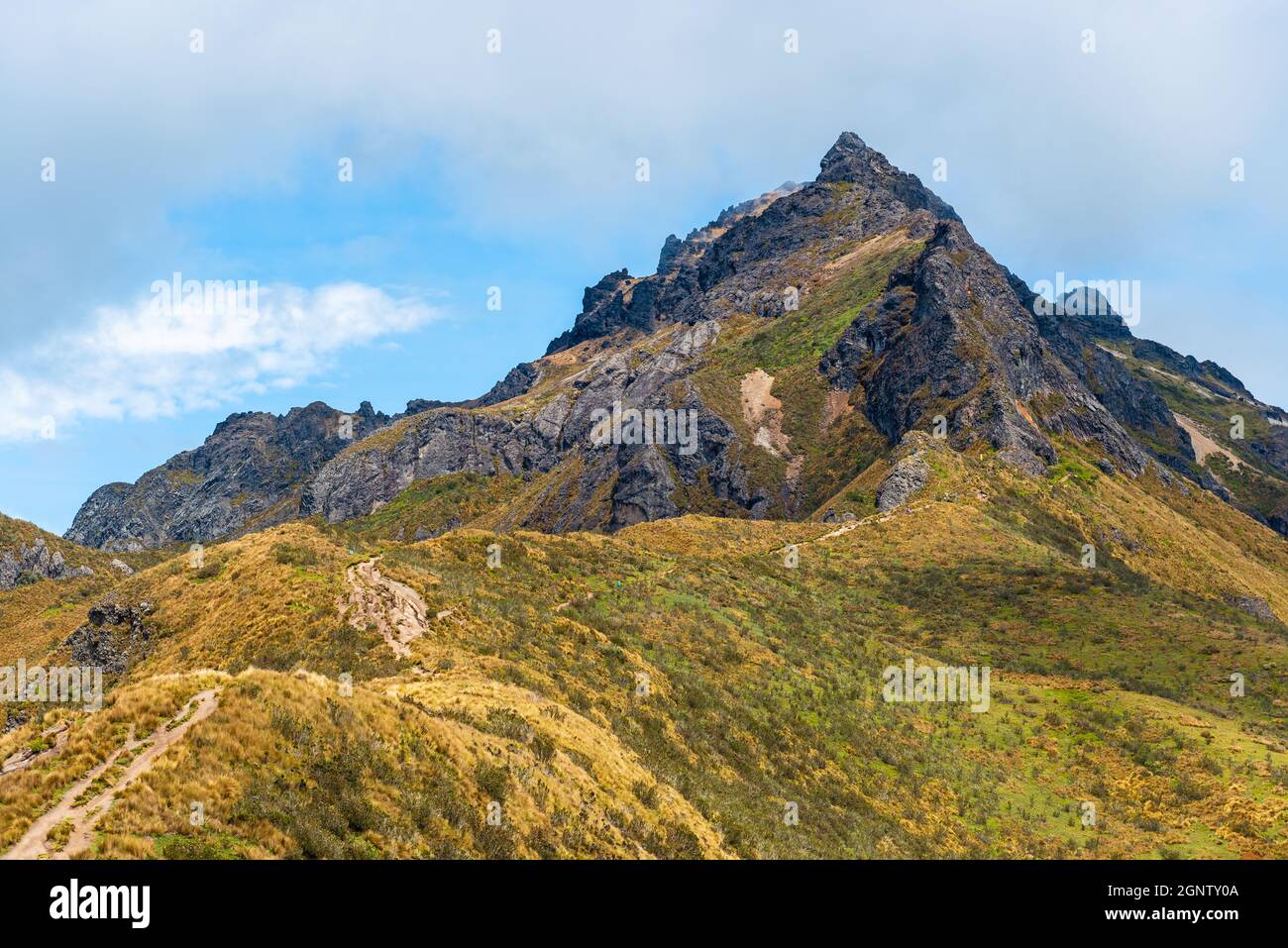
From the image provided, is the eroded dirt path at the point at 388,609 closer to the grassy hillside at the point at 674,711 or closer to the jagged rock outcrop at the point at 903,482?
the grassy hillside at the point at 674,711

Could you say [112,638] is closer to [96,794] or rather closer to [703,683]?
[96,794]

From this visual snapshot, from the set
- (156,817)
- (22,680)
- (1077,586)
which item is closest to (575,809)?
(156,817)

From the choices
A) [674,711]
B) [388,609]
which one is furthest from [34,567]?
[674,711]

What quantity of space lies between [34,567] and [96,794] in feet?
339

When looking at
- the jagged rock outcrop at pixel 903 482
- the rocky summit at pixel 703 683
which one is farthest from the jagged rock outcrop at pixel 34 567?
the jagged rock outcrop at pixel 903 482

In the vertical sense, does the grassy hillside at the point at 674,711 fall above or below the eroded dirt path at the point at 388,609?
below

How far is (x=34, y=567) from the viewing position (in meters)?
93.5

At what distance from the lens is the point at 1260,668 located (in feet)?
176

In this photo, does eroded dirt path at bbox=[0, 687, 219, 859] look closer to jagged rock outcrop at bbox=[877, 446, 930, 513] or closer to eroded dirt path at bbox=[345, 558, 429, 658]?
eroded dirt path at bbox=[345, 558, 429, 658]

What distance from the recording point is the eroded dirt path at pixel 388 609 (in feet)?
113

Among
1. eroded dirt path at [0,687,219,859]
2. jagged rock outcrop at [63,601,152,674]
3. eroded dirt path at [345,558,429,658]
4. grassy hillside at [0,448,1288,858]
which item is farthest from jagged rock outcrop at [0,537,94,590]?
eroded dirt path at [0,687,219,859]

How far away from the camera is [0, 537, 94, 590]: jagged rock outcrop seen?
8931 centimetres

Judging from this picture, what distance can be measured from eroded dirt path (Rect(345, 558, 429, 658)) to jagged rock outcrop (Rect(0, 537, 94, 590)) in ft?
254

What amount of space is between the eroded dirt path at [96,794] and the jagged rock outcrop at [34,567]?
9458 centimetres
